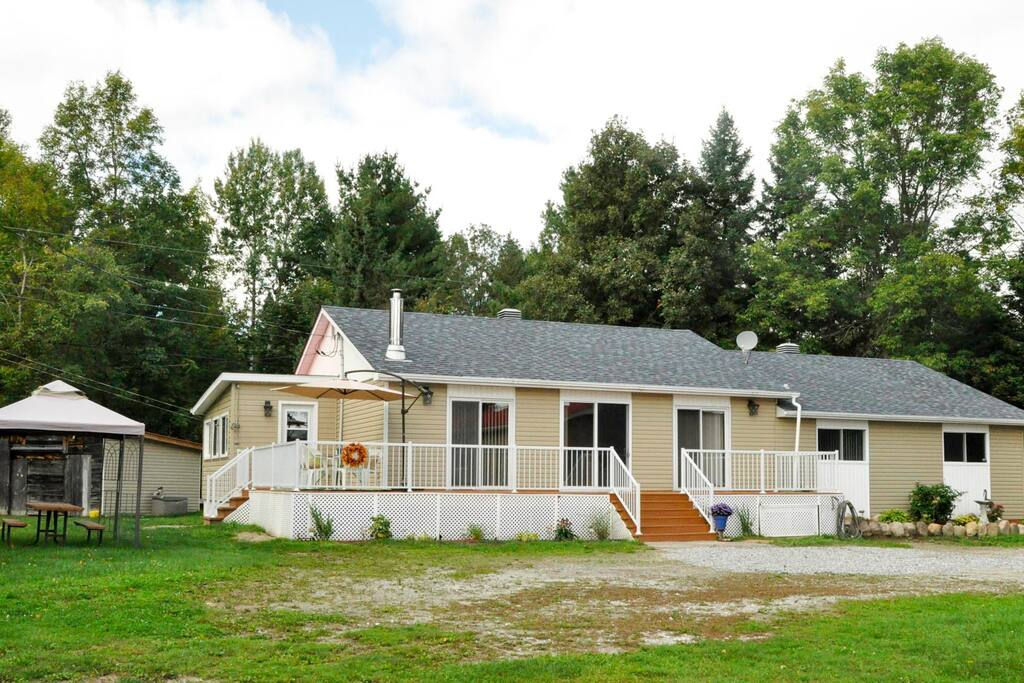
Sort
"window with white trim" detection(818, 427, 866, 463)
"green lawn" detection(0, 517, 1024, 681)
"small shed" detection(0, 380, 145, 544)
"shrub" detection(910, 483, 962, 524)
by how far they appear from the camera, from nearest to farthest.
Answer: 1. "green lawn" detection(0, 517, 1024, 681)
2. "shrub" detection(910, 483, 962, 524)
3. "window with white trim" detection(818, 427, 866, 463)
4. "small shed" detection(0, 380, 145, 544)

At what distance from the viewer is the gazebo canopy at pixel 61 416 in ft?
47.2

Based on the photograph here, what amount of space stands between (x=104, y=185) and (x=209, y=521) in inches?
975

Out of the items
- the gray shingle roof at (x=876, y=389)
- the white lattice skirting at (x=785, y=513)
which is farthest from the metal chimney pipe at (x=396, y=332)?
the gray shingle roof at (x=876, y=389)

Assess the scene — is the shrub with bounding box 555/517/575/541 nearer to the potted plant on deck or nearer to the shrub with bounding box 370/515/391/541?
the potted plant on deck

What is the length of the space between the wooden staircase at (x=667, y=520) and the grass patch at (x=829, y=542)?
1430 millimetres

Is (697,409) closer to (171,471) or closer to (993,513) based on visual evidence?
(993,513)

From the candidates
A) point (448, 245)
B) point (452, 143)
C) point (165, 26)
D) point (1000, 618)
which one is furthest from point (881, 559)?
point (448, 245)

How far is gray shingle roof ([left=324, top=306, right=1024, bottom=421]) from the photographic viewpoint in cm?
2159

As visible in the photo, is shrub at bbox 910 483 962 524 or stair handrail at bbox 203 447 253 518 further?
shrub at bbox 910 483 962 524

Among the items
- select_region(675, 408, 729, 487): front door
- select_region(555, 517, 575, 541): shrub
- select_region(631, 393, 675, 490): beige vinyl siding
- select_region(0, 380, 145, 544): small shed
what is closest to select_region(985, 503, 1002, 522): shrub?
select_region(675, 408, 729, 487): front door

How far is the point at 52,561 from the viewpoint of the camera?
41.9 ft

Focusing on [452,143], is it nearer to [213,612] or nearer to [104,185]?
[104,185]

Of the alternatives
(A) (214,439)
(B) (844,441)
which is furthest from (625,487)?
(A) (214,439)

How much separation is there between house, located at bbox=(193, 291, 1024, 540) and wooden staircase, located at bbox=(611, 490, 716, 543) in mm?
49
